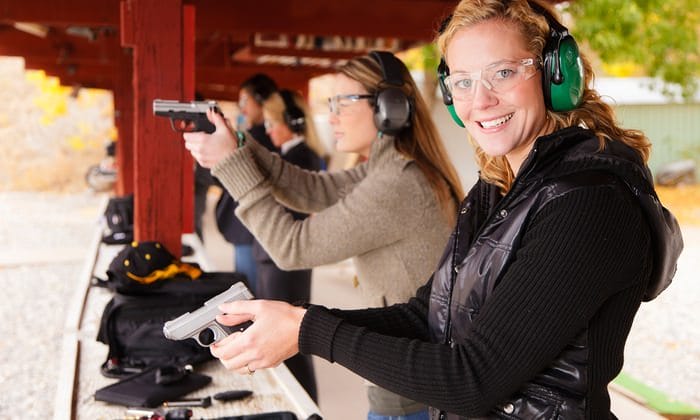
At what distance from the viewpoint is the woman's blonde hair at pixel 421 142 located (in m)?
2.29

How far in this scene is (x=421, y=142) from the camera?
2.40m

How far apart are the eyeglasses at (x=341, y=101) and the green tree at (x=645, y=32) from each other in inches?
303

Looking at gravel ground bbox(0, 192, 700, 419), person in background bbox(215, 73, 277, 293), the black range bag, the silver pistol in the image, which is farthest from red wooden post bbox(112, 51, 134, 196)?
the silver pistol

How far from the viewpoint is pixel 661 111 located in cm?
1902

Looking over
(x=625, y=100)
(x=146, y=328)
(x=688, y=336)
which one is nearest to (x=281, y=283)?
(x=146, y=328)

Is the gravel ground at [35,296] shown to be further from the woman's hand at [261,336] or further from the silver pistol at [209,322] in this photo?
the woman's hand at [261,336]

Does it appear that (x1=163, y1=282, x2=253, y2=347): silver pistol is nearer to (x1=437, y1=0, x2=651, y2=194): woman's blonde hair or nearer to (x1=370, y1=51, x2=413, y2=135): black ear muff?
(x1=437, y1=0, x2=651, y2=194): woman's blonde hair

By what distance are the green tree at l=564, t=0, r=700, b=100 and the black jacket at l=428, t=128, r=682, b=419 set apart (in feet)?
28.6

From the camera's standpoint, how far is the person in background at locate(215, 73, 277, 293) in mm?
4840

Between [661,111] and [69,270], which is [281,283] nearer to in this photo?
[69,270]

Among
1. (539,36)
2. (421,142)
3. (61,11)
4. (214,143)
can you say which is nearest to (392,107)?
(421,142)

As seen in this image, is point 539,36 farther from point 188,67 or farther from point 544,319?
point 188,67

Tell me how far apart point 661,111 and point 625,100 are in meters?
0.93

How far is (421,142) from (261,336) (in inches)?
44.1
